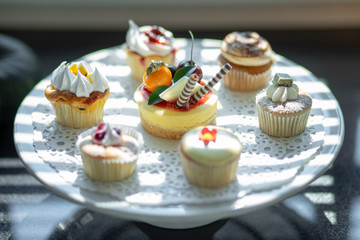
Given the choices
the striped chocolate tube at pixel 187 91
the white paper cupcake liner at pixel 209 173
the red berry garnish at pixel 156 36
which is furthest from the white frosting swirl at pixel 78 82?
the white paper cupcake liner at pixel 209 173

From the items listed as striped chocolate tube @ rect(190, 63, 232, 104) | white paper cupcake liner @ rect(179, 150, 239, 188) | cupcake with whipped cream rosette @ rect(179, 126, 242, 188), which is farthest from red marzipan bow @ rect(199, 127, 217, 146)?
striped chocolate tube @ rect(190, 63, 232, 104)

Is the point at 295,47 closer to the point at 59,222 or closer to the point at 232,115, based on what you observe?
the point at 232,115

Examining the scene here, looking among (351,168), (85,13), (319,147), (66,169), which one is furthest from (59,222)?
(85,13)

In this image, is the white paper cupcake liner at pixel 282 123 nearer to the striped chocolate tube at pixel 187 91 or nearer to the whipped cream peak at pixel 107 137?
the striped chocolate tube at pixel 187 91

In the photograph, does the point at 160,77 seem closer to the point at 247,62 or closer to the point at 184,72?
the point at 184,72

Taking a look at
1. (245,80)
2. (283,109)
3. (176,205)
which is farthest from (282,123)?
(176,205)
